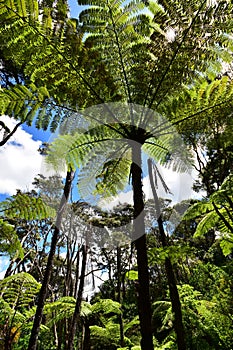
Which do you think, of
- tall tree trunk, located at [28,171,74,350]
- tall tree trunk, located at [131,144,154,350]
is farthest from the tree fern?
tall tree trunk, located at [131,144,154,350]

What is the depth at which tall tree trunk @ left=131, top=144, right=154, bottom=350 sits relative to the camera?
1536 millimetres

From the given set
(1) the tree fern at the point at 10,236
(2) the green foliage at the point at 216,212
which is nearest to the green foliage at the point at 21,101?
(1) the tree fern at the point at 10,236

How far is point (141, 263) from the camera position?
1.70 metres

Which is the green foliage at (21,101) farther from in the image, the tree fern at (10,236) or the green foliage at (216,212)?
the green foliage at (216,212)

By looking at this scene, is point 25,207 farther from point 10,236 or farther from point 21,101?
point 21,101

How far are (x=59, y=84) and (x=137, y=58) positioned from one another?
65 centimetres

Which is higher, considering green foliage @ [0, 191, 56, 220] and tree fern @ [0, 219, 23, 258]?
green foliage @ [0, 191, 56, 220]

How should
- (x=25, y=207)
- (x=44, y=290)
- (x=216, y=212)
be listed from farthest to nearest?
(x=44, y=290)
(x=216, y=212)
(x=25, y=207)

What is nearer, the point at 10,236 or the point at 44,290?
the point at 10,236

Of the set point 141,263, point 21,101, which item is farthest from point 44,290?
point 21,101

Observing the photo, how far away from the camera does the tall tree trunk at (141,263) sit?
1536 millimetres

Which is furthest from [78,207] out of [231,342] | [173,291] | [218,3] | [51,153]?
[218,3]

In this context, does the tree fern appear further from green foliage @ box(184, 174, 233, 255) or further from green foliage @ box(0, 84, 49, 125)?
green foliage @ box(184, 174, 233, 255)

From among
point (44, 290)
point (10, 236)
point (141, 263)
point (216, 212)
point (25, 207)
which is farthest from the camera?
point (44, 290)
